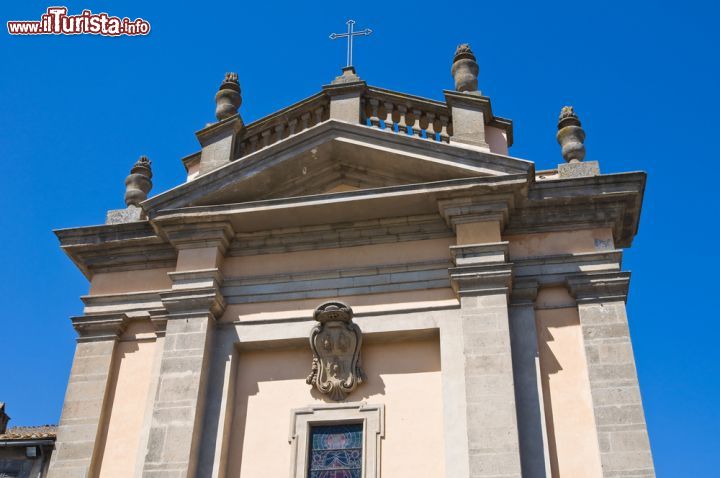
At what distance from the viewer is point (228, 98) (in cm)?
1463

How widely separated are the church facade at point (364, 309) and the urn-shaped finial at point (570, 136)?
41 millimetres

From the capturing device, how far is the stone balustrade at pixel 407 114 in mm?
13500

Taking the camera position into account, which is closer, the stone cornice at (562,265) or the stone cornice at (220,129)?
the stone cornice at (562,265)

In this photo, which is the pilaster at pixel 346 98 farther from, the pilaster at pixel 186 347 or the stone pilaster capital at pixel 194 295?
the stone pilaster capital at pixel 194 295

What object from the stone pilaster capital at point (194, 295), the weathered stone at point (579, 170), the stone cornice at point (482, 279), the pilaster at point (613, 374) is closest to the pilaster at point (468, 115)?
the weathered stone at point (579, 170)

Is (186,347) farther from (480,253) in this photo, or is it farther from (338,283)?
(480,253)

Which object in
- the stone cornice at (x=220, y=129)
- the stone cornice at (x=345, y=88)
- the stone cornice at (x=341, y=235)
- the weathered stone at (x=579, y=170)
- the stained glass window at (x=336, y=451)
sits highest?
the stone cornice at (x=345, y=88)

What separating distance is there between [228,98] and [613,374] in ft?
23.5

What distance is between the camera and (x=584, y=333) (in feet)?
37.8

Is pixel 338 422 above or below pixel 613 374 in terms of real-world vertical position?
below

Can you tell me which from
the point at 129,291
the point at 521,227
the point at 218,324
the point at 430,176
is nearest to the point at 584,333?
the point at 521,227

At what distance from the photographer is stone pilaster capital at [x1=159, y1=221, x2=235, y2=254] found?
12969mm

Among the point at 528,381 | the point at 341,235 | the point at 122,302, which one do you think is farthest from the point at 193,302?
the point at 528,381

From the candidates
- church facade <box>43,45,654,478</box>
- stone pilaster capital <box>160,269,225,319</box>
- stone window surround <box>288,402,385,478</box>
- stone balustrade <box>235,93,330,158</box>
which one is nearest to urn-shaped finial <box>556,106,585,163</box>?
church facade <box>43,45,654,478</box>
